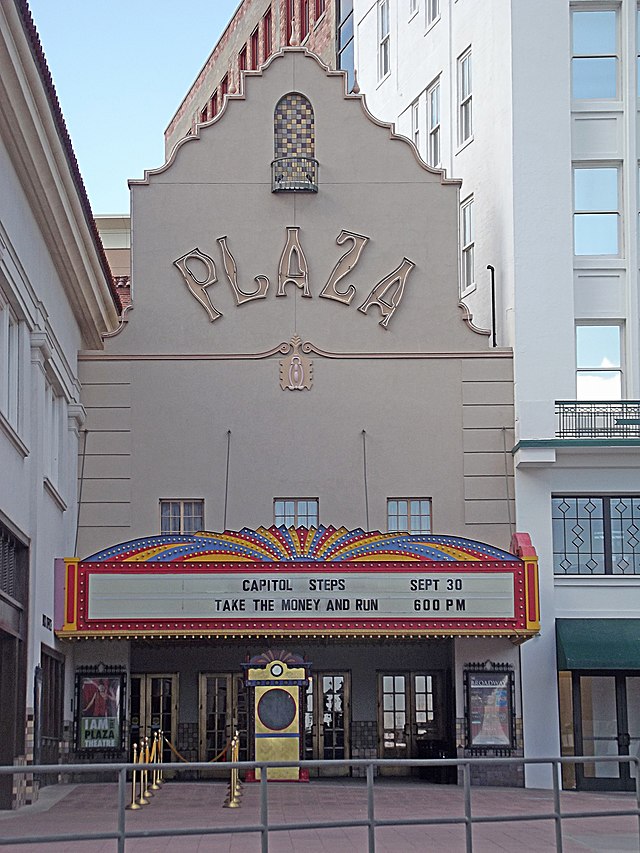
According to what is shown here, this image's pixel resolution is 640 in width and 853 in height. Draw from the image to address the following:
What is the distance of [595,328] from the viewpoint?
3103 cm

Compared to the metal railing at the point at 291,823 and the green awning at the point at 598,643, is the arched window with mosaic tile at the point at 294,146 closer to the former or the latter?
the green awning at the point at 598,643

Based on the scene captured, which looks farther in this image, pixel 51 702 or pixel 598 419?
pixel 598 419

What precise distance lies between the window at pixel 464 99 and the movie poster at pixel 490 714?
13.0 meters

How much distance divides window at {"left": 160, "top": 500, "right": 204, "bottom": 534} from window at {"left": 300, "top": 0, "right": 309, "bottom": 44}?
25.0 m

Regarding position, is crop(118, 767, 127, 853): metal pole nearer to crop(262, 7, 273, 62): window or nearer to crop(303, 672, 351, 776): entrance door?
crop(303, 672, 351, 776): entrance door

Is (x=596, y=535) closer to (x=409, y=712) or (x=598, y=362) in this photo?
(x=598, y=362)

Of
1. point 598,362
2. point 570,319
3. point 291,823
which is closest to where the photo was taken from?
point 291,823

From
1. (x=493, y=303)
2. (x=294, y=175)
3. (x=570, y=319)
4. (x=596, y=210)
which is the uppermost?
(x=294, y=175)

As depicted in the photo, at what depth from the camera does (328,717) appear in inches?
1224

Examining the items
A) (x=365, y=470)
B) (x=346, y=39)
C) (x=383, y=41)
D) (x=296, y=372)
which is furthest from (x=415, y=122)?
(x=365, y=470)

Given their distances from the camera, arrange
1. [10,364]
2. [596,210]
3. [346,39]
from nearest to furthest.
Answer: [10,364] → [596,210] → [346,39]

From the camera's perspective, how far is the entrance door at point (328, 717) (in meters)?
31.0

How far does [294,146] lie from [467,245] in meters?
5.12

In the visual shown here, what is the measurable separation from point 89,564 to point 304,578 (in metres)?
4.03
